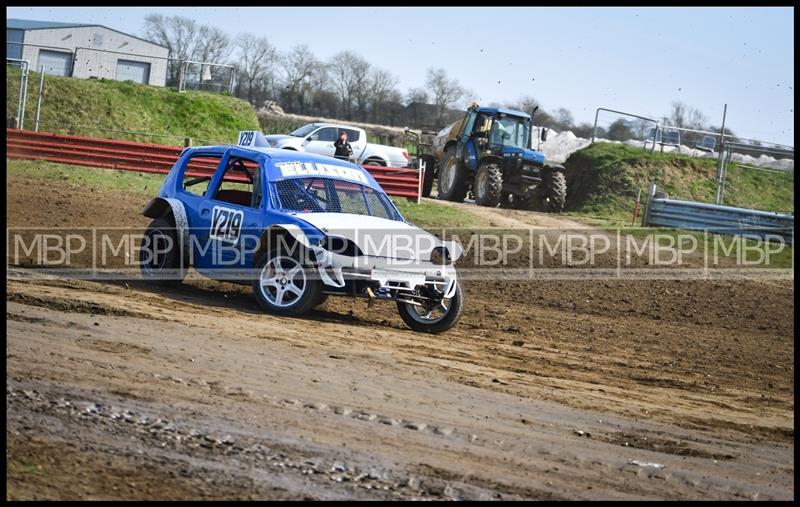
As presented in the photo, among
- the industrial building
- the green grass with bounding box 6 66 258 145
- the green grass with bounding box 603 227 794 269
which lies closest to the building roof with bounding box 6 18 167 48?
the industrial building

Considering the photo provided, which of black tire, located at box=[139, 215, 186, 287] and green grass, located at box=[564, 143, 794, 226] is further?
green grass, located at box=[564, 143, 794, 226]

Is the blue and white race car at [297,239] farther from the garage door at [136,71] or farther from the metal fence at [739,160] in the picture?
the garage door at [136,71]

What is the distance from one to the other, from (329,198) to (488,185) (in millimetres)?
13353

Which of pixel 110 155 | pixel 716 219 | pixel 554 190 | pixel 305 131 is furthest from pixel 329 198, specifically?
pixel 305 131

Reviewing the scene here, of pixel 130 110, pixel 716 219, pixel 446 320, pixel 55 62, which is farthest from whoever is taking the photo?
pixel 55 62

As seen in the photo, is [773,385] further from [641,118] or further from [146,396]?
[641,118]

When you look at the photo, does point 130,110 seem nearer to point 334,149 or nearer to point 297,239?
point 334,149

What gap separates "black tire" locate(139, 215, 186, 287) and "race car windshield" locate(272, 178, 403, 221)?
4.72ft

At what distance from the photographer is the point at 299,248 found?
945 centimetres

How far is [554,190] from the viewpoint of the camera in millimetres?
24016

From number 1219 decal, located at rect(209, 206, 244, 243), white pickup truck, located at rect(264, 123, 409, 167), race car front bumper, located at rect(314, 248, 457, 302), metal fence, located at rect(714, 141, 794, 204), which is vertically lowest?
race car front bumper, located at rect(314, 248, 457, 302)

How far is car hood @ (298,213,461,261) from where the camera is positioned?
943cm

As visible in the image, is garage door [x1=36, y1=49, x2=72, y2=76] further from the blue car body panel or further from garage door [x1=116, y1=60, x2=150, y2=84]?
the blue car body panel

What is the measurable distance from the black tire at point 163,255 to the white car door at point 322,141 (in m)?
15.6
